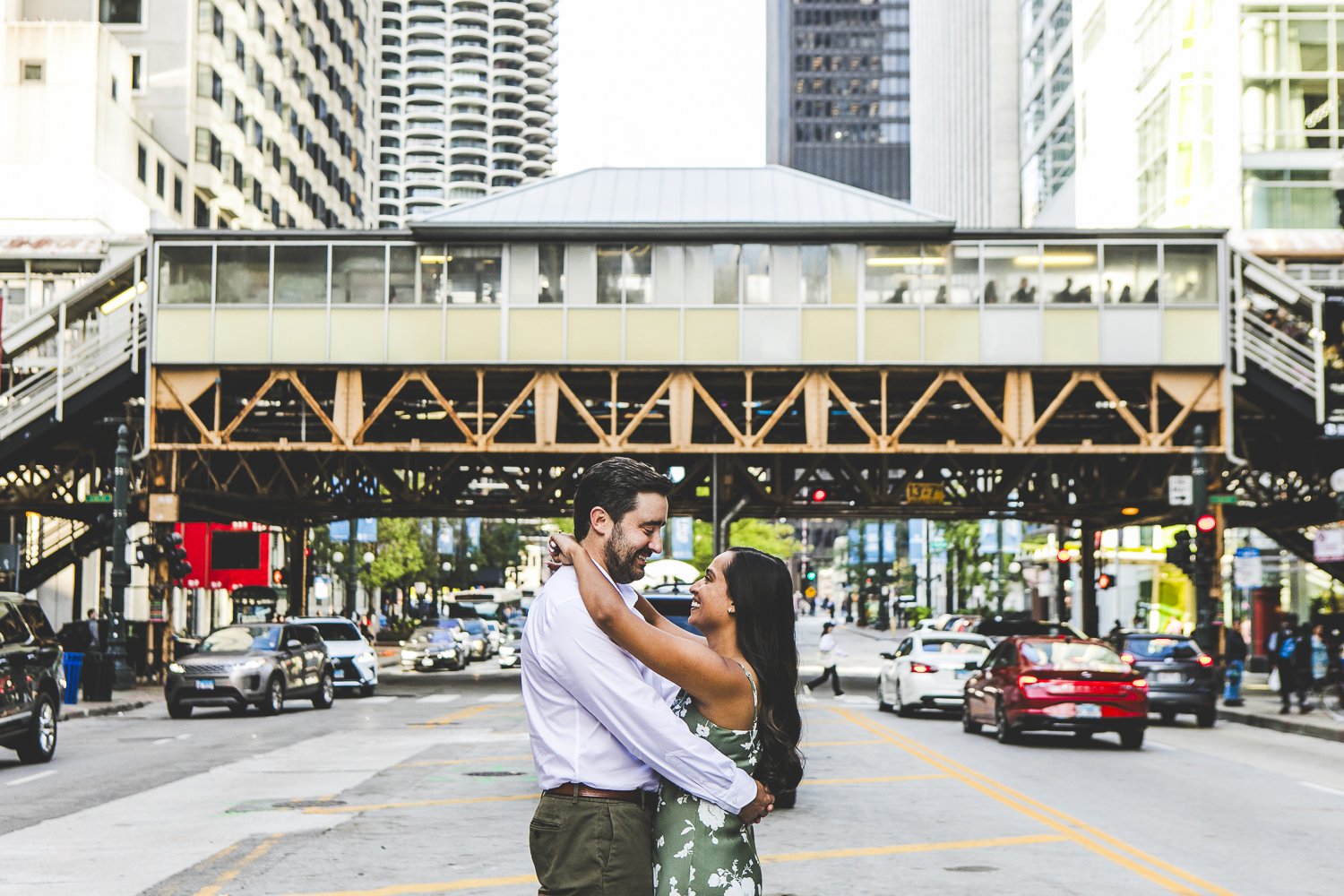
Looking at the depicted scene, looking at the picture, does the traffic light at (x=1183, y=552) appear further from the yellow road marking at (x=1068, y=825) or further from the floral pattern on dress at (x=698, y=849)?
the floral pattern on dress at (x=698, y=849)

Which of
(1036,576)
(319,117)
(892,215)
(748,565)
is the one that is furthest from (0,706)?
(319,117)

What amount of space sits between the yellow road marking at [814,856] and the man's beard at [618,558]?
562cm

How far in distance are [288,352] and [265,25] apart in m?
45.5

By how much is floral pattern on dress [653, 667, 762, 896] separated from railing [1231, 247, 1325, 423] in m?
36.4

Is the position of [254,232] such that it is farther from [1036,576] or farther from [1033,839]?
[1036,576]

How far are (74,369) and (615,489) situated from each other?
133 ft

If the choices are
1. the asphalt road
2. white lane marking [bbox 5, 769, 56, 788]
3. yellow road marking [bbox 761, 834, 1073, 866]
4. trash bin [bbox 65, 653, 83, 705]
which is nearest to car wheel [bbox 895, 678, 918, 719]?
the asphalt road

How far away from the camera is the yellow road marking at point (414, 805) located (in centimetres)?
1422

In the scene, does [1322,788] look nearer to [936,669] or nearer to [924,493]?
[936,669]

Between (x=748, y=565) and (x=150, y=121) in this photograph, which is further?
(x=150, y=121)

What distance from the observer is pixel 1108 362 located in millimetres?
40031

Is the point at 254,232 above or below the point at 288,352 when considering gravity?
above

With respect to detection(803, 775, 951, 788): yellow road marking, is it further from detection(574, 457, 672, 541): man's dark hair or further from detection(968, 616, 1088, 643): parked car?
detection(968, 616, 1088, 643): parked car

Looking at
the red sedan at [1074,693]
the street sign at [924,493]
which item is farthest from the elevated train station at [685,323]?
the red sedan at [1074,693]
